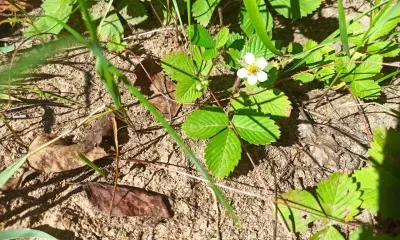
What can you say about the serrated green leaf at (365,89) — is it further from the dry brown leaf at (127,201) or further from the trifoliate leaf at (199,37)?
the dry brown leaf at (127,201)

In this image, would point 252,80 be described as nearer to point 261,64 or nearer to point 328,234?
point 261,64

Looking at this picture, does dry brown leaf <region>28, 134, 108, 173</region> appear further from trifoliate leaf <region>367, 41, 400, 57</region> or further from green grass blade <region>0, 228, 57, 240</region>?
trifoliate leaf <region>367, 41, 400, 57</region>

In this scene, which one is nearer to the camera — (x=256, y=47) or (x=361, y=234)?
(x=361, y=234)

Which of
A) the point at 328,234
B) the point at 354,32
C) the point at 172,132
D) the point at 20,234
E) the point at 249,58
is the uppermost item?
the point at 354,32

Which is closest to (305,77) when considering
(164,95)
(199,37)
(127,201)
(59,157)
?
Result: (199,37)

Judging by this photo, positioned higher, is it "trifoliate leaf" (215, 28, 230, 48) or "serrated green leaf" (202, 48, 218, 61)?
"trifoliate leaf" (215, 28, 230, 48)

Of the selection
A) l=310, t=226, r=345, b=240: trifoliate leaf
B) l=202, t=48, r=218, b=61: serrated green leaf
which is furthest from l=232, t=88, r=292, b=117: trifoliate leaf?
l=310, t=226, r=345, b=240: trifoliate leaf

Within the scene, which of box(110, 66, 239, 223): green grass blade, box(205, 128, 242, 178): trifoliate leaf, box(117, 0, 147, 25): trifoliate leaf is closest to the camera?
box(110, 66, 239, 223): green grass blade
